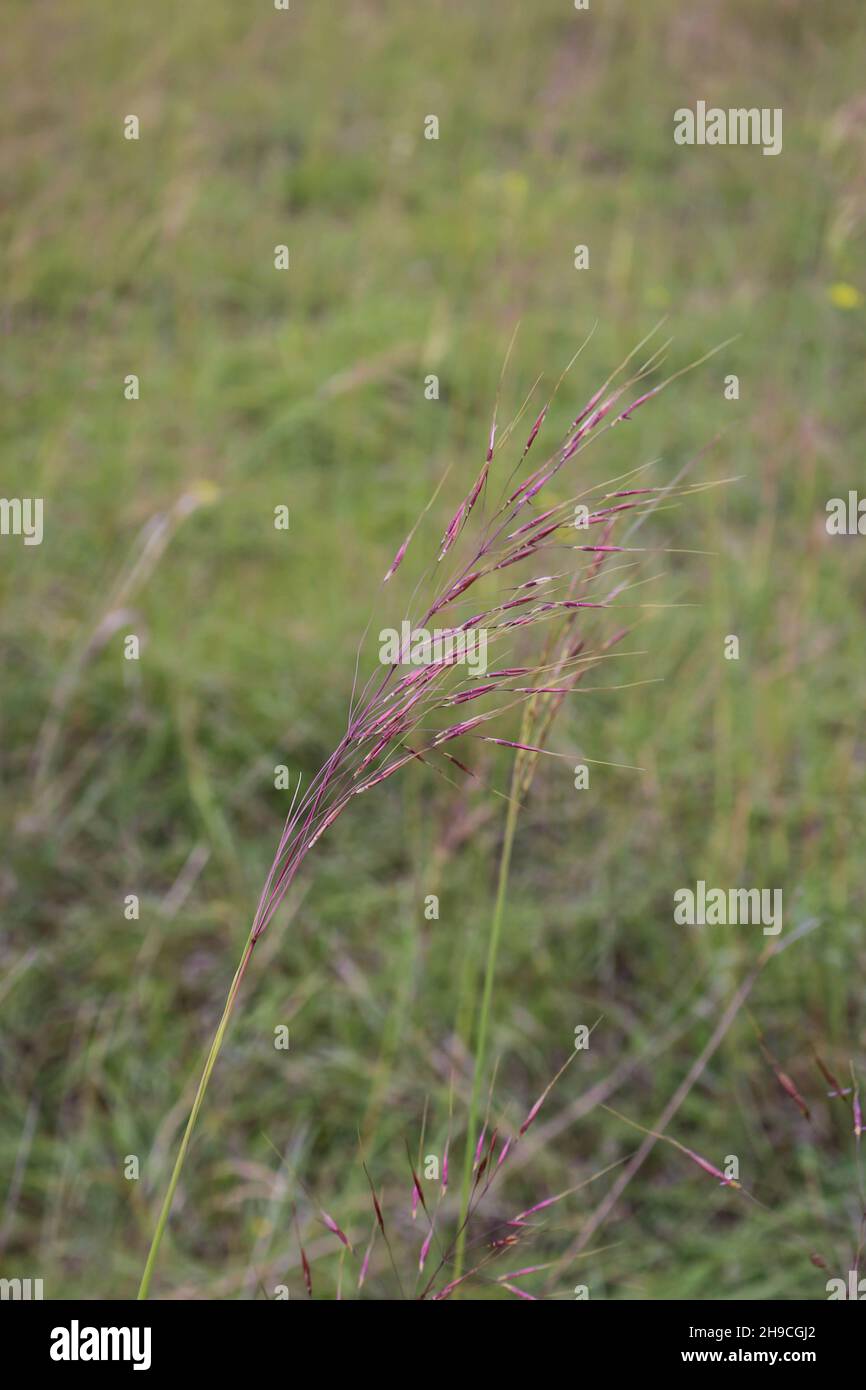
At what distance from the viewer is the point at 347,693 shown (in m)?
2.40

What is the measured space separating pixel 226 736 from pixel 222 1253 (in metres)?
0.97

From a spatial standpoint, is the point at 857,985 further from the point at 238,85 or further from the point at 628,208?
the point at 238,85

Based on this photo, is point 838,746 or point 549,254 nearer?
point 838,746

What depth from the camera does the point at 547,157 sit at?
13.7ft

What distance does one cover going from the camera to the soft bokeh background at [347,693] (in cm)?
173

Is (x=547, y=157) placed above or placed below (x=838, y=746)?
above

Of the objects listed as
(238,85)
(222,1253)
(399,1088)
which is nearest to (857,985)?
(399,1088)

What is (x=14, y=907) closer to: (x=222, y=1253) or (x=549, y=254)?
(x=222, y=1253)

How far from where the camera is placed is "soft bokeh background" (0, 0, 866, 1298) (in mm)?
1734

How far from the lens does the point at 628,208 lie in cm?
409

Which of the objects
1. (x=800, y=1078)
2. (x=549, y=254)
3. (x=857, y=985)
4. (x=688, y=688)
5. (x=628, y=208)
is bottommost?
(x=800, y=1078)

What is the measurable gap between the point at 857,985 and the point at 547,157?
10.8ft

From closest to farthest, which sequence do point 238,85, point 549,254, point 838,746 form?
point 838,746 → point 549,254 → point 238,85

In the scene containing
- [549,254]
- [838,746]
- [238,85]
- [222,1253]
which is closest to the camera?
[222,1253]
